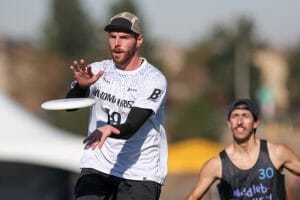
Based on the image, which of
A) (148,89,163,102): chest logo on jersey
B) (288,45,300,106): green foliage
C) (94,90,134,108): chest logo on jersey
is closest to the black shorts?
(94,90,134,108): chest logo on jersey

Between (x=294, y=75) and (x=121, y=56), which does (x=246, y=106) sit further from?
(x=294, y=75)

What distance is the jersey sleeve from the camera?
712 centimetres

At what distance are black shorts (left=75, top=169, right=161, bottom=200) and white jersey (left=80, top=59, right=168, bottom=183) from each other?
0.15ft

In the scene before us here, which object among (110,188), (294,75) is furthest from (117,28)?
(294,75)

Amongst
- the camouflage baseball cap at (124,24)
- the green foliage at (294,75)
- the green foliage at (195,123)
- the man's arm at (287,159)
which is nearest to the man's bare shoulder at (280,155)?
the man's arm at (287,159)

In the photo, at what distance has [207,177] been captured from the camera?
851 cm

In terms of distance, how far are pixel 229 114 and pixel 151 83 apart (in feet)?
4.74

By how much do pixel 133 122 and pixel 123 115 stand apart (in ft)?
0.98

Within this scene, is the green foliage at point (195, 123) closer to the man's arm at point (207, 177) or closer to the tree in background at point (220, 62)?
the tree in background at point (220, 62)

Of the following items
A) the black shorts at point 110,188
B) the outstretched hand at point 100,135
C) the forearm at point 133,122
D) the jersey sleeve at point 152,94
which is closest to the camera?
the outstretched hand at point 100,135

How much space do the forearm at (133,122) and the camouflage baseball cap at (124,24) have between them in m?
0.57

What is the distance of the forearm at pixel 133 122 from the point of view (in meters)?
6.85

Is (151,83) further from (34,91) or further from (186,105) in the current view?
(34,91)

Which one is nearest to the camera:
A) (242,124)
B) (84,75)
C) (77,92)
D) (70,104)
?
(70,104)
